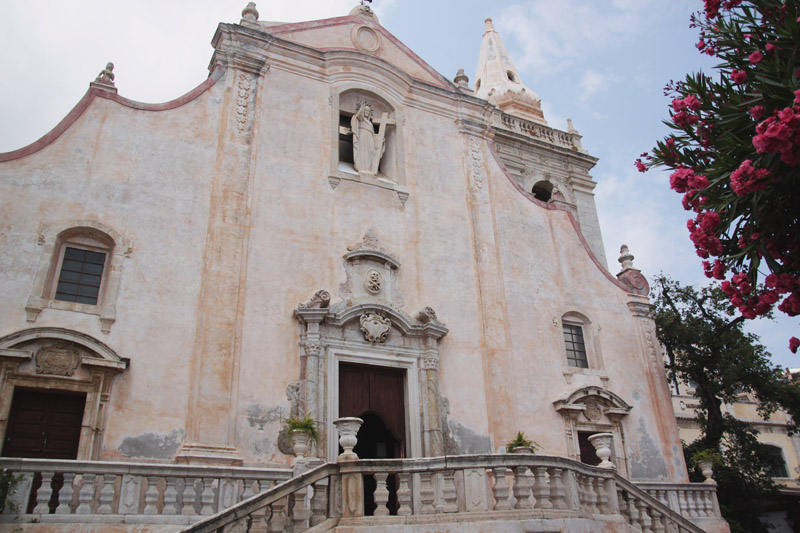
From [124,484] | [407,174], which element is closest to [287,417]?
[124,484]

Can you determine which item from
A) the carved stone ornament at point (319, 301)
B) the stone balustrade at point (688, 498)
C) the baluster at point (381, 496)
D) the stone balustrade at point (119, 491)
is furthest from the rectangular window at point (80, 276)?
the stone balustrade at point (688, 498)

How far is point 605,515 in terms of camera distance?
11.3 meters

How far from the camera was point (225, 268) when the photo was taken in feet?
44.4

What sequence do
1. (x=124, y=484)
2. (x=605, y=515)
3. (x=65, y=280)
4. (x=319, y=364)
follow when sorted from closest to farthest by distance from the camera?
1. (x=124, y=484)
2. (x=605, y=515)
3. (x=65, y=280)
4. (x=319, y=364)

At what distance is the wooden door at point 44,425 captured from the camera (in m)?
10.9

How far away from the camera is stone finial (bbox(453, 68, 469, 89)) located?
762 inches

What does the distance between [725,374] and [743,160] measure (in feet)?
36.3

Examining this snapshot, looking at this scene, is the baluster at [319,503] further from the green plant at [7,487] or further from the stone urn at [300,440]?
the green plant at [7,487]

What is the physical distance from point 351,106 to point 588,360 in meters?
8.66

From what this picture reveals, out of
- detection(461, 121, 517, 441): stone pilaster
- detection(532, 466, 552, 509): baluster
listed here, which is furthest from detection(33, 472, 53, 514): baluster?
detection(461, 121, 517, 441): stone pilaster

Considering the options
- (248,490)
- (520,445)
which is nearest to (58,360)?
(248,490)

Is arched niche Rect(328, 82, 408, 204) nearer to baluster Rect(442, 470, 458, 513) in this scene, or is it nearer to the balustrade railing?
the balustrade railing

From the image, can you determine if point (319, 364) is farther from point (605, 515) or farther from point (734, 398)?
point (734, 398)

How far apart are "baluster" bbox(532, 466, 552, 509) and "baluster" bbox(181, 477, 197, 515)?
4908 millimetres
